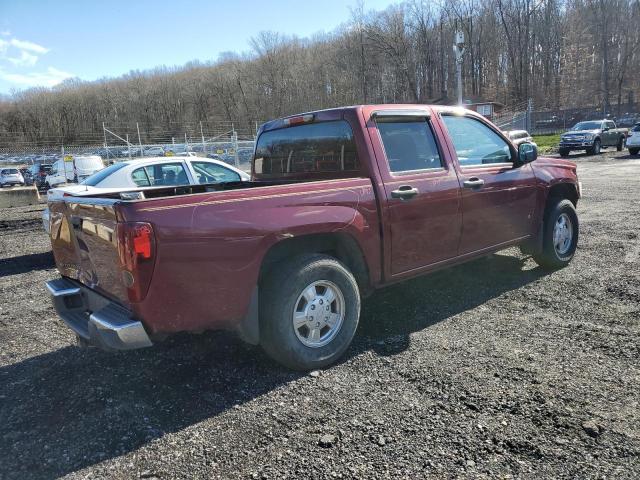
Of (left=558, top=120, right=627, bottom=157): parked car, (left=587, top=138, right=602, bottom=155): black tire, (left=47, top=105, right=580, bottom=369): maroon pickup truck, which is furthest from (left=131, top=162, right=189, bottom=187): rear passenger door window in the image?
(left=587, top=138, right=602, bottom=155): black tire

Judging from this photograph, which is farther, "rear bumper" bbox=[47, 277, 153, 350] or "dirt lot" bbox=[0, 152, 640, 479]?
"rear bumper" bbox=[47, 277, 153, 350]

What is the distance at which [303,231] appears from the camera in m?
3.40

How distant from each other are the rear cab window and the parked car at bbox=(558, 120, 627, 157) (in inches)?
1012

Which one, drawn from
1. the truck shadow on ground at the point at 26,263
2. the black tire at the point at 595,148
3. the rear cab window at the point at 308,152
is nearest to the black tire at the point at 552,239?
the rear cab window at the point at 308,152

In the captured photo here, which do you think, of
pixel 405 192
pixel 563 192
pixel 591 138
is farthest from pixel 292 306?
pixel 591 138

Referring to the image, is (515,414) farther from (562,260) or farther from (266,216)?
(562,260)

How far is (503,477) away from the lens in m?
2.34

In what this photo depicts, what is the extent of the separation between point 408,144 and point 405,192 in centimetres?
57

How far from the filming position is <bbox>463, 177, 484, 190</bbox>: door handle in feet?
14.7

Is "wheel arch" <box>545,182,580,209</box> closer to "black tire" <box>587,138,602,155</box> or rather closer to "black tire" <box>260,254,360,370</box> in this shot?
"black tire" <box>260,254,360,370</box>

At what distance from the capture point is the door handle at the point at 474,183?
4.48 m

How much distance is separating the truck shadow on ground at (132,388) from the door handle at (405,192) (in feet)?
Result: 3.82

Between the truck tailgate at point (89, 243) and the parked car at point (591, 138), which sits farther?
the parked car at point (591, 138)

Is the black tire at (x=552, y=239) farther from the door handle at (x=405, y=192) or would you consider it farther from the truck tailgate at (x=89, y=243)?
→ the truck tailgate at (x=89, y=243)
